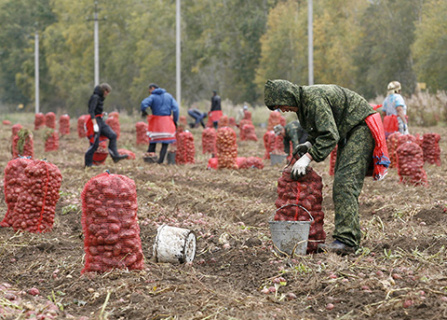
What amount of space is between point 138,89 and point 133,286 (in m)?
49.3

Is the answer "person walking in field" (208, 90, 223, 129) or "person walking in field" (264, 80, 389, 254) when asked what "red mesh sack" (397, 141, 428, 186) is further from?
"person walking in field" (208, 90, 223, 129)

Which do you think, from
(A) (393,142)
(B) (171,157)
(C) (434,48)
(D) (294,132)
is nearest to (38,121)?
(B) (171,157)

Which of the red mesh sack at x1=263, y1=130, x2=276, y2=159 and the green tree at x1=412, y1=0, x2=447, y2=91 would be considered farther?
the green tree at x1=412, y1=0, x2=447, y2=91

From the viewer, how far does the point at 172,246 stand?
5.46 metres

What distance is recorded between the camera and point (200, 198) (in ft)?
30.4

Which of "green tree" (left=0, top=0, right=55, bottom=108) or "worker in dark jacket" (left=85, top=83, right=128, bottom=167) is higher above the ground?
"green tree" (left=0, top=0, right=55, bottom=108)

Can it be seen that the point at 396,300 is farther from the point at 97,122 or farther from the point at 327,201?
the point at 97,122

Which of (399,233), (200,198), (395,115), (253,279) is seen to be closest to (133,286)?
(253,279)

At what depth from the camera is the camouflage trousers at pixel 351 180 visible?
5422mm

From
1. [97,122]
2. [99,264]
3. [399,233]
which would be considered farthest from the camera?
[97,122]

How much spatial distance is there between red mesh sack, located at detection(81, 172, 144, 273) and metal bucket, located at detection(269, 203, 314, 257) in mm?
1223

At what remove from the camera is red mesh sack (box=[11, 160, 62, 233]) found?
6.69m

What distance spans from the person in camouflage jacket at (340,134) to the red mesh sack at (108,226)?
1.48 meters

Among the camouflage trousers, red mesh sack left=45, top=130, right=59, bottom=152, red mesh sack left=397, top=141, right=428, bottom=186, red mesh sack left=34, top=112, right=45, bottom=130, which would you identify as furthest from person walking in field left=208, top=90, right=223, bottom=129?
the camouflage trousers
